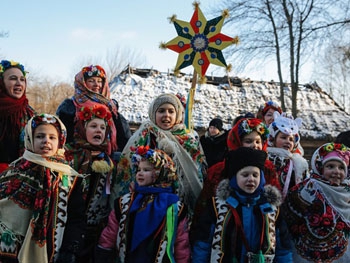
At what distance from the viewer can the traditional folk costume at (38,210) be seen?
9.60 feet

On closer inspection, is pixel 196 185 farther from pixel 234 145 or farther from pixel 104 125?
pixel 104 125

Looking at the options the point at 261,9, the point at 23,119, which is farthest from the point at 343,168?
the point at 261,9

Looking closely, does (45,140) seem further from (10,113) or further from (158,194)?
(158,194)

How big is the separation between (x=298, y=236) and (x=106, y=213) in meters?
1.77

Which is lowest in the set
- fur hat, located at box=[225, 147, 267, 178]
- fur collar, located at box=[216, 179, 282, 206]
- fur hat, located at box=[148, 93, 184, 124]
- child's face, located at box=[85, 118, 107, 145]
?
fur collar, located at box=[216, 179, 282, 206]

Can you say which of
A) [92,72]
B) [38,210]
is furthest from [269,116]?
[38,210]

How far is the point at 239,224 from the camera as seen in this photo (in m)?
3.06

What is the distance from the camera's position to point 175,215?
10.3 feet

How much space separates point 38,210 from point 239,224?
152 cm

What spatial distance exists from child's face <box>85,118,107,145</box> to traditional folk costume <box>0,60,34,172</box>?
62 cm

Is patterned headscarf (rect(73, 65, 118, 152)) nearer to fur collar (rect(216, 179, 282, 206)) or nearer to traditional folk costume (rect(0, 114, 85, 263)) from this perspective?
traditional folk costume (rect(0, 114, 85, 263))

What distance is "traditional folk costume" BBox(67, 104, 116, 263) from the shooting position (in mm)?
3570

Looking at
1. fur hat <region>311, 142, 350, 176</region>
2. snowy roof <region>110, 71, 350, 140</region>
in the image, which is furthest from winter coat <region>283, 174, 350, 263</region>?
snowy roof <region>110, 71, 350, 140</region>

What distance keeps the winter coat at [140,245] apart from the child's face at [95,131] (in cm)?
79
